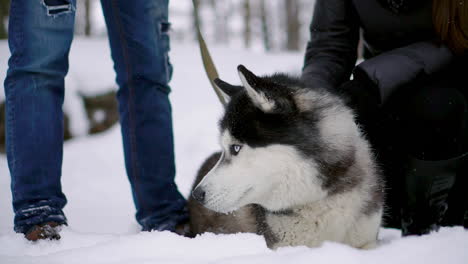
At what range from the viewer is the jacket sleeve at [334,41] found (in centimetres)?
232

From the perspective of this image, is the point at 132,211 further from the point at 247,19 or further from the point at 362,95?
the point at 247,19

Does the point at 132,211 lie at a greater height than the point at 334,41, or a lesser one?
lesser

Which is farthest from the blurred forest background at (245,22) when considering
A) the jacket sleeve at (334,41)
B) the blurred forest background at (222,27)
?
the jacket sleeve at (334,41)

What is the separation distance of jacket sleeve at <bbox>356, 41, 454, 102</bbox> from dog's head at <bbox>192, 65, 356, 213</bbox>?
1.86 feet

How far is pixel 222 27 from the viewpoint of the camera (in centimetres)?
2736

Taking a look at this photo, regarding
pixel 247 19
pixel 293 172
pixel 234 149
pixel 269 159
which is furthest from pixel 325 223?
pixel 247 19

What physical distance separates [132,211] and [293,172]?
1516 mm

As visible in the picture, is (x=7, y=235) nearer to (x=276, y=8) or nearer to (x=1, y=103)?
(x=1, y=103)

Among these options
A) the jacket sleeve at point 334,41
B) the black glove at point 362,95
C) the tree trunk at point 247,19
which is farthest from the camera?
the tree trunk at point 247,19

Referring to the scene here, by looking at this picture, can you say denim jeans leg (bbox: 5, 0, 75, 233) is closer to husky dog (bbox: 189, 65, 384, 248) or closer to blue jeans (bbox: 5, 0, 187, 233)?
blue jeans (bbox: 5, 0, 187, 233)

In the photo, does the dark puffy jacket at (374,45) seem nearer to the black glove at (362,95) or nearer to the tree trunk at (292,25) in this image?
the black glove at (362,95)

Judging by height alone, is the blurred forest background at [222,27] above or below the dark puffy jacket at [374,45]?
below

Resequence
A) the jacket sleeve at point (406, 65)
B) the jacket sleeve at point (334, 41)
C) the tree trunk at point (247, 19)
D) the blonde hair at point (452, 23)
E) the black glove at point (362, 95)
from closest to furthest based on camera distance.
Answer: the blonde hair at point (452, 23) < the jacket sleeve at point (406, 65) < the black glove at point (362, 95) < the jacket sleeve at point (334, 41) < the tree trunk at point (247, 19)

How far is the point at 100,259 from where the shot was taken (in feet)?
4.04
